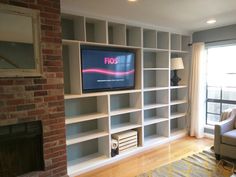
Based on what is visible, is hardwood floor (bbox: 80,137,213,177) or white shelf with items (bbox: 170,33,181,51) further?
white shelf with items (bbox: 170,33,181,51)

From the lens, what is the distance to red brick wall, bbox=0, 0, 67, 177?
6.41 feet

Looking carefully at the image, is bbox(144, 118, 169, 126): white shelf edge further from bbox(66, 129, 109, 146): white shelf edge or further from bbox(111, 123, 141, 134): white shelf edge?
bbox(66, 129, 109, 146): white shelf edge

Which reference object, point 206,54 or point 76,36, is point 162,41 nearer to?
point 206,54

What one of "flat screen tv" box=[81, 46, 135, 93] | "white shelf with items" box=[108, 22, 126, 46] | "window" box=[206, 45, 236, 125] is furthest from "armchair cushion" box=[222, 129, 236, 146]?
"white shelf with items" box=[108, 22, 126, 46]

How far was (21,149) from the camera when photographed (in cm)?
205

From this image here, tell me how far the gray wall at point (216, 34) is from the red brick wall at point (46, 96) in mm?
3219

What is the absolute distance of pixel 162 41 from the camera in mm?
4125

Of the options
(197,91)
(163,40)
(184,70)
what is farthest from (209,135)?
(163,40)

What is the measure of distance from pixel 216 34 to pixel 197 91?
123 cm

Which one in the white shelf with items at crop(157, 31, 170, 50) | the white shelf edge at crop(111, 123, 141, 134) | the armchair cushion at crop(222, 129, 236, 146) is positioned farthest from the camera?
the white shelf with items at crop(157, 31, 170, 50)

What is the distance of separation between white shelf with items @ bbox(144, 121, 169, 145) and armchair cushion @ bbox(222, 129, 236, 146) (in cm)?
119

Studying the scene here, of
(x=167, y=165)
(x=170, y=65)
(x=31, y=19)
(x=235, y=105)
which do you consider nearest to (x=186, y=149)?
(x=167, y=165)

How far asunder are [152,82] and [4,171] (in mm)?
3131

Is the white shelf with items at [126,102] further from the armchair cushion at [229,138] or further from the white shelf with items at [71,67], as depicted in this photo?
the armchair cushion at [229,138]
